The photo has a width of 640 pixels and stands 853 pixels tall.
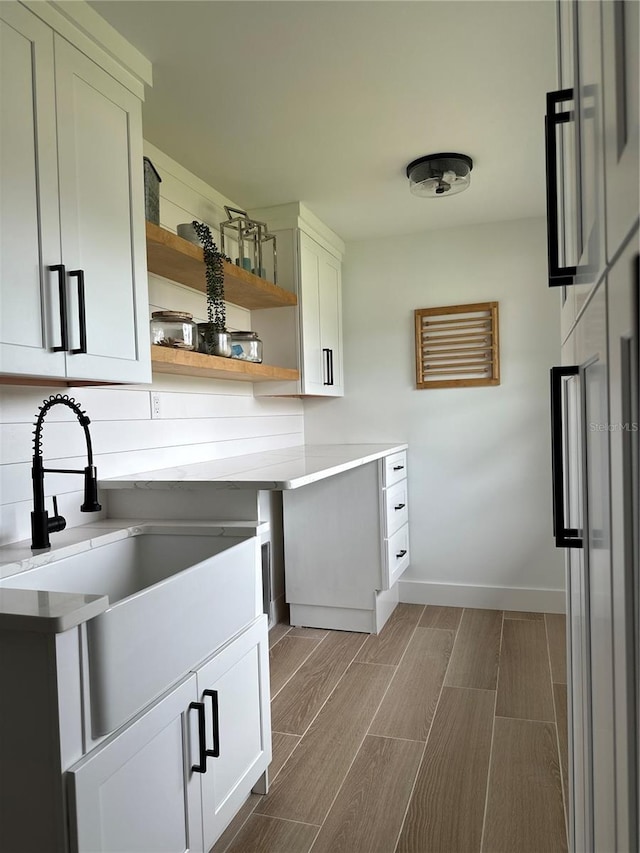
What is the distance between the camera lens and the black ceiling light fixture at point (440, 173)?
2664 mm

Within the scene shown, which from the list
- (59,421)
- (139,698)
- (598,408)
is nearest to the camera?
(598,408)

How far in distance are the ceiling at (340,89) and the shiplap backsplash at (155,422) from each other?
0.23 metres

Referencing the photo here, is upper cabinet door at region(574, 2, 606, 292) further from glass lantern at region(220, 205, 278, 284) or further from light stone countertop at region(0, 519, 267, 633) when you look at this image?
glass lantern at region(220, 205, 278, 284)

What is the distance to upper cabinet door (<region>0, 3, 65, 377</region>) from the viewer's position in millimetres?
1390

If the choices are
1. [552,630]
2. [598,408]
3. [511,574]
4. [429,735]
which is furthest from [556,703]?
[598,408]

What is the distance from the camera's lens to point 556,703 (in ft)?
7.98

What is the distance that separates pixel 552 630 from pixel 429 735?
53.0 inches

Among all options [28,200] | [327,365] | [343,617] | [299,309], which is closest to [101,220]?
[28,200]

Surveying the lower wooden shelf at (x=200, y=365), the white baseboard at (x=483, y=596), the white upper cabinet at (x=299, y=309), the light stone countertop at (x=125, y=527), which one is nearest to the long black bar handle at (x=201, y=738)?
the light stone countertop at (x=125, y=527)

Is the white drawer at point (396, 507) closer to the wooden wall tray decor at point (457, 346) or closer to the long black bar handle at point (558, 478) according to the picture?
the wooden wall tray decor at point (457, 346)

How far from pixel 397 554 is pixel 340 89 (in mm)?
2381

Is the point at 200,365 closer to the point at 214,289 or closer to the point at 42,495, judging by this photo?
the point at 214,289

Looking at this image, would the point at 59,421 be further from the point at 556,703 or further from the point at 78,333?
the point at 556,703

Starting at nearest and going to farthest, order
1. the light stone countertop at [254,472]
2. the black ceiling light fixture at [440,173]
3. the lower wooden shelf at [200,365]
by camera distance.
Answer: the light stone countertop at [254,472]
the lower wooden shelf at [200,365]
the black ceiling light fixture at [440,173]
